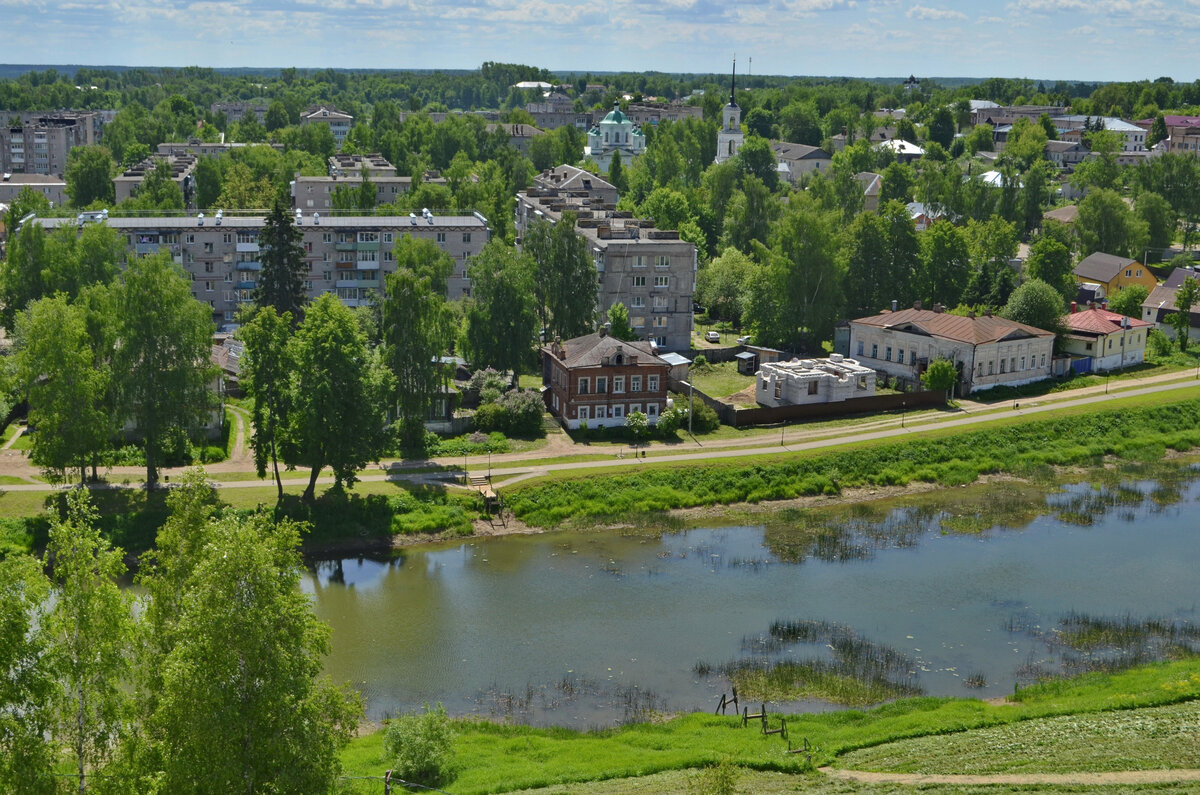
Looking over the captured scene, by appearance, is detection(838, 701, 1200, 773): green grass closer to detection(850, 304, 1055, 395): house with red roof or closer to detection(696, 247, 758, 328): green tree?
detection(850, 304, 1055, 395): house with red roof

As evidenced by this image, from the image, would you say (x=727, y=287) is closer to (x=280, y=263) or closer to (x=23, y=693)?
(x=280, y=263)

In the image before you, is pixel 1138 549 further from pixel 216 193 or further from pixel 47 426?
pixel 216 193

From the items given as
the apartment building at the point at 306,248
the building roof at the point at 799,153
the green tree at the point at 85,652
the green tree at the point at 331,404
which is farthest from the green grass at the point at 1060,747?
the building roof at the point at 799,153

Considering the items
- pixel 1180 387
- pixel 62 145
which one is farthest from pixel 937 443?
pixel 62 145

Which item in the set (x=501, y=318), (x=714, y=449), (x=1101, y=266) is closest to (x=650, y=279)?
(x=501, y=318)

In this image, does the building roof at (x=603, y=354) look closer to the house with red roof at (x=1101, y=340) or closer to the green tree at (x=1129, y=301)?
the house with red roof at (x=1101, y=340)
